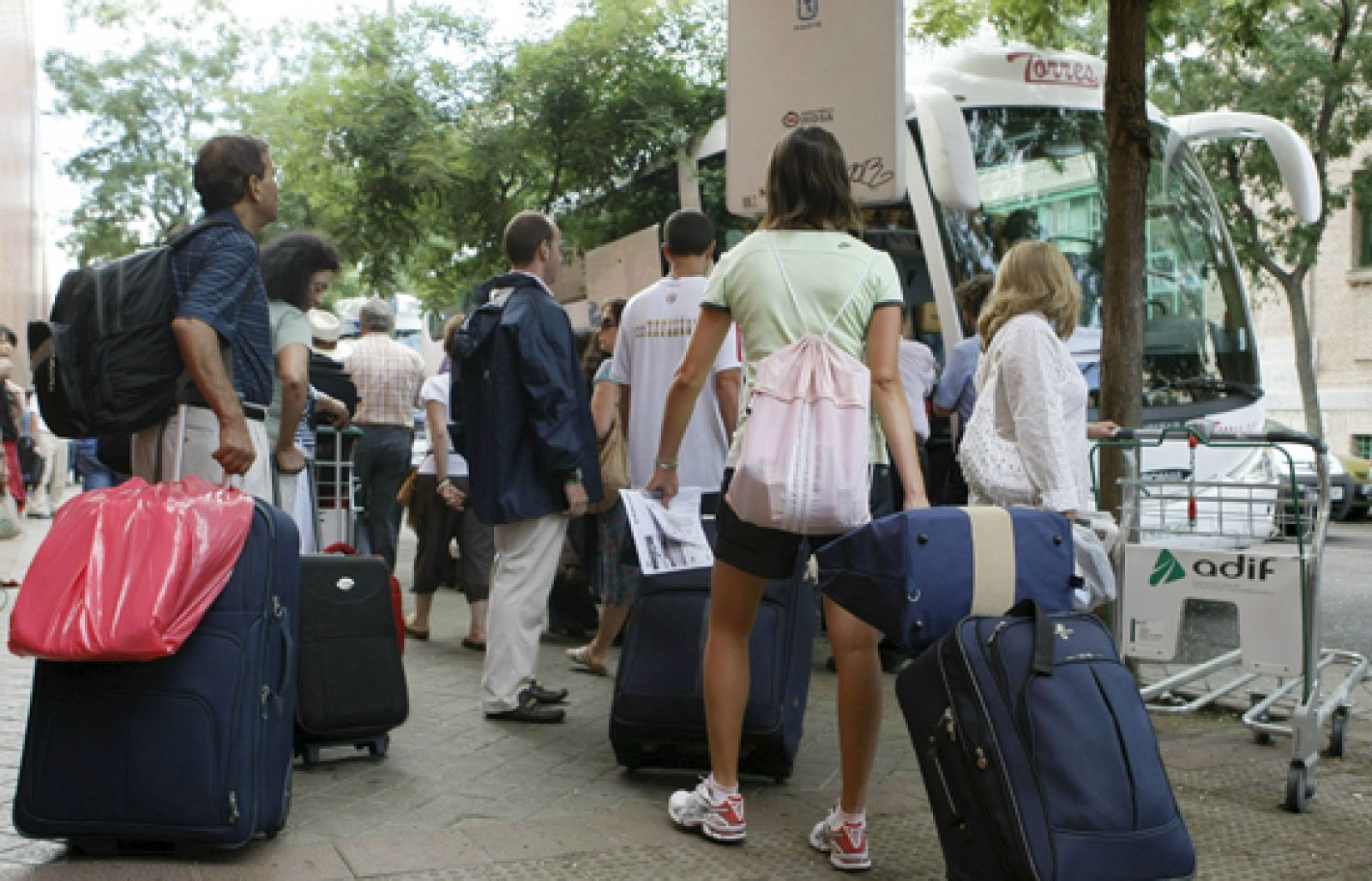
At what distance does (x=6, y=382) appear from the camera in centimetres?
1170

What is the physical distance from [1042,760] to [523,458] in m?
2.90

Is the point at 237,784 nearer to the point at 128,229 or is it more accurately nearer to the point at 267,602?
the point at 267,602

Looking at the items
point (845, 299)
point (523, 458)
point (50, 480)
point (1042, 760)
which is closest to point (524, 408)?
point (523, 458)

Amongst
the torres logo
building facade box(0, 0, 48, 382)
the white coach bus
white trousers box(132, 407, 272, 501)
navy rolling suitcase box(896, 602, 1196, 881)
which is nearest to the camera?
navy rolling suitcase box(896, 602, 1196, 881)

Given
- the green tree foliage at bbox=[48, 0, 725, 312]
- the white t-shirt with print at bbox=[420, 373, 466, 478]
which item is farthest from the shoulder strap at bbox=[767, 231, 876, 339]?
the green tree foliage at bbox=[48, 0, 725, 312]

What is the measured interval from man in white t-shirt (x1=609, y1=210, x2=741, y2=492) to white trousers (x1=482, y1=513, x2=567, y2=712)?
29.6 inches

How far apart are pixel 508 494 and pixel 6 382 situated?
7.78 metres

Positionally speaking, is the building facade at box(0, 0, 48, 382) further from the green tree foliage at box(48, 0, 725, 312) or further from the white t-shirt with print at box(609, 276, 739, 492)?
the white t-shirt with print at box(609, 276, 739, 492)

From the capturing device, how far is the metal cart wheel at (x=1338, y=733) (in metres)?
5.24

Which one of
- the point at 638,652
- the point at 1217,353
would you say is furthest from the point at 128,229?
the point at 638,652

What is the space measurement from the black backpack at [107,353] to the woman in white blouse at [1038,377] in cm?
247

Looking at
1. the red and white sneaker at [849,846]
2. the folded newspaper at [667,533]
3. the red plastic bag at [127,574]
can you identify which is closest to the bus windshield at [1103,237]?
the folded newspaper at [667,533]

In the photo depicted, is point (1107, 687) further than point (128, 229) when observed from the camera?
No

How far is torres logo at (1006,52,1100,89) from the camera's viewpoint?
10.6 m
